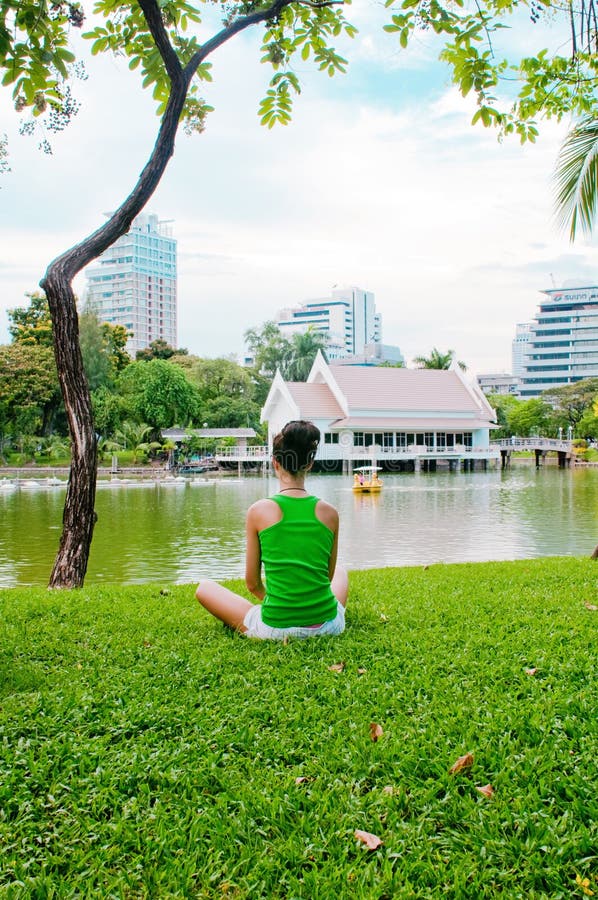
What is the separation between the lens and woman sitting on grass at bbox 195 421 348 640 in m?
3.15

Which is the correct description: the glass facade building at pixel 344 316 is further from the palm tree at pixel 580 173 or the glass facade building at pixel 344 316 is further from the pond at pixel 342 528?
the palm tree at pixel 580 173

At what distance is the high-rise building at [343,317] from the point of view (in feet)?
427

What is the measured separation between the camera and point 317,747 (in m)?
2.24

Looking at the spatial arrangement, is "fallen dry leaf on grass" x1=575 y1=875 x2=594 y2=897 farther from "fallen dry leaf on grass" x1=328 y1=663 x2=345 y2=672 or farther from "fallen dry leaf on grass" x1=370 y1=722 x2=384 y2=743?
"fallen dry leaf on grass" x1=328 y1=663 x2=345 y2=672

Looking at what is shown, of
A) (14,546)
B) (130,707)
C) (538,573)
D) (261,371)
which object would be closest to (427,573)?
(538,573)

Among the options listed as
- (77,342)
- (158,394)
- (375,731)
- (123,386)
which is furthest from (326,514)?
(123,386)

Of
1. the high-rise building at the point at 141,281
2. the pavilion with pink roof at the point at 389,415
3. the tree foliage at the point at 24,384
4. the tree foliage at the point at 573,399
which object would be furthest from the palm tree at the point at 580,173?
the high-rise building at the point at 141,281

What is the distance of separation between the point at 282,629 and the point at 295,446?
0.83 m

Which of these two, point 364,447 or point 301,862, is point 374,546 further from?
point 364,447

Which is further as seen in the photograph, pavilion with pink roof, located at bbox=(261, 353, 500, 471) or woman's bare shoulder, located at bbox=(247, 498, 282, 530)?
pavilion with pink roof, located at bbox=(261, 353, 500, 471)

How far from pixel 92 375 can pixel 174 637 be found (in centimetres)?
4026

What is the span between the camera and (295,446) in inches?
126

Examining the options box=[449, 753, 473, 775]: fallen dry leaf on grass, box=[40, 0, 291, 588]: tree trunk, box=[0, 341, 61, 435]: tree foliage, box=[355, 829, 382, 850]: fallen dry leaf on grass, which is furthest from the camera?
box=[0, 341, 61, 435]: tree foliage

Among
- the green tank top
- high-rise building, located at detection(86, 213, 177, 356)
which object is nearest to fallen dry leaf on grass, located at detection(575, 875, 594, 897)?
the green tank top
